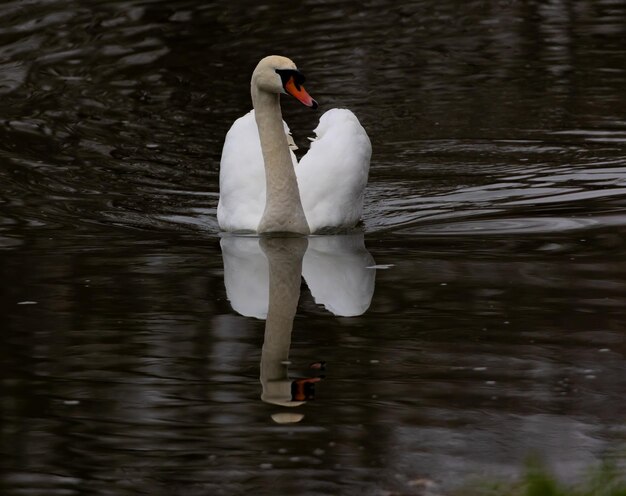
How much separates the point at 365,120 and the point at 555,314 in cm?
684

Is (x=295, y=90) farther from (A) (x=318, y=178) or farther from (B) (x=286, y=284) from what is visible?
(B) (x=286, y=284)

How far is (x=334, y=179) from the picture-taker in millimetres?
10039

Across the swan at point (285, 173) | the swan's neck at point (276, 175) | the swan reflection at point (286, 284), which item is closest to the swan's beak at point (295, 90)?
the swan at point (285, 173)

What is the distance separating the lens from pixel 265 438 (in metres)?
5.82

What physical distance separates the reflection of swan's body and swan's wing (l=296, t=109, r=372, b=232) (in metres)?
0.15

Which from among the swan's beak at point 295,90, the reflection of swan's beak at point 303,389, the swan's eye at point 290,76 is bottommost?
the reflection of swan's beak at point 303,389

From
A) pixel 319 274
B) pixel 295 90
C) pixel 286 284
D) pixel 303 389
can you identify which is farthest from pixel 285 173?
pixel 303 389

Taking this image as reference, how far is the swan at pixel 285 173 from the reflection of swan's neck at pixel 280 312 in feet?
0.68

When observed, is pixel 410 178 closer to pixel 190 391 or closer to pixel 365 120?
pixel 365 120

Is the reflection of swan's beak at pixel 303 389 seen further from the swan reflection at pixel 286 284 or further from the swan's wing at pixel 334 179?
the swan's wing at pixel 334 179

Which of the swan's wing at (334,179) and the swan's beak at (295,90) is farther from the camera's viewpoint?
the swan's wing at (334,179)

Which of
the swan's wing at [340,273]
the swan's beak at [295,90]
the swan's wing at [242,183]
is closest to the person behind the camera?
the swan's wing at [340,273]

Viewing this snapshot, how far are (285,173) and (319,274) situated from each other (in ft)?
4.21

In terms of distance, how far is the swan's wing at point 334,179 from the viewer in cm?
1002
